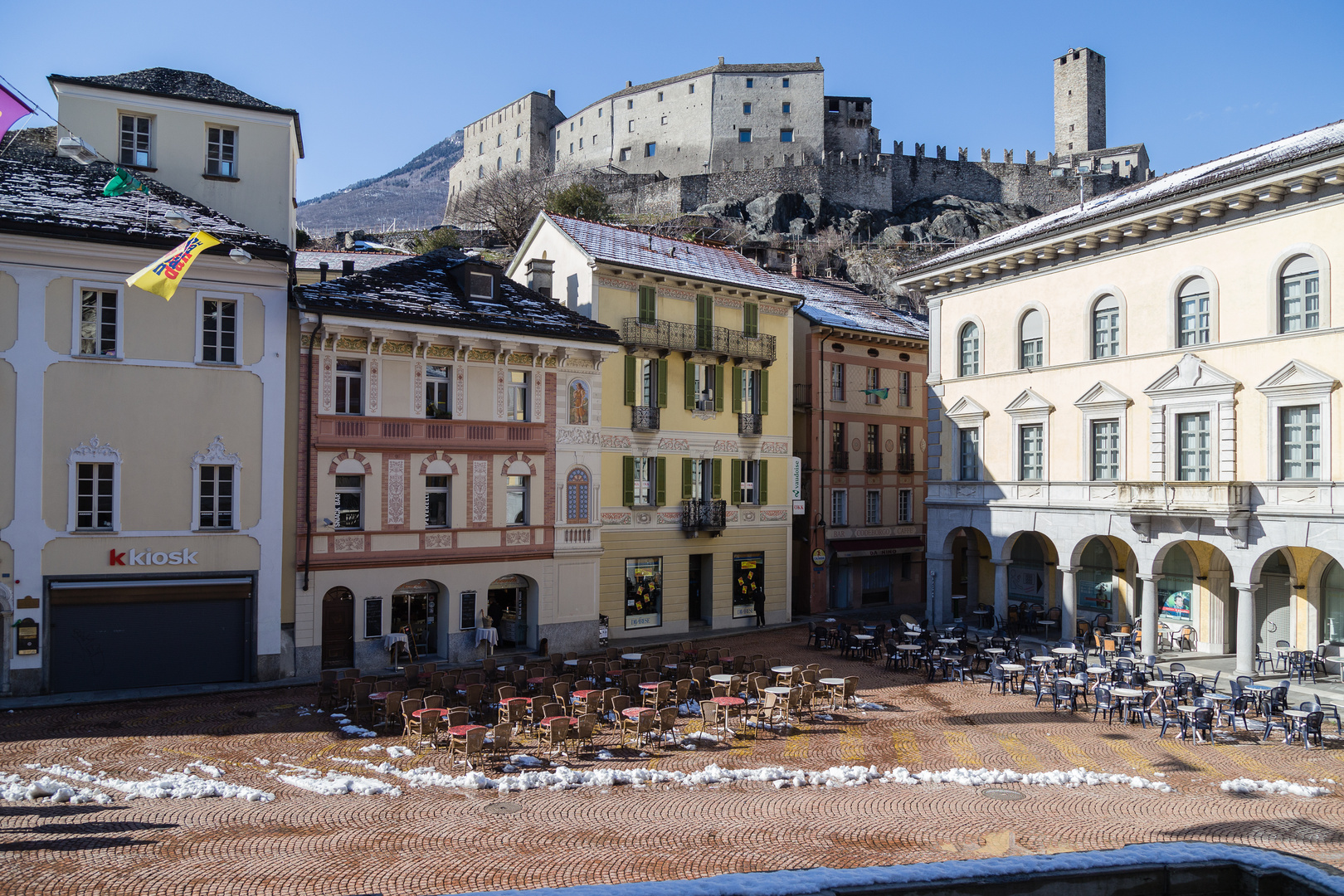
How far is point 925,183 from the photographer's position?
9469 cm

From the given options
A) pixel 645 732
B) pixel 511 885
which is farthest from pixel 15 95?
pixel 645 732

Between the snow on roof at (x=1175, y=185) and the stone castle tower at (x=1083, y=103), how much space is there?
297 ft

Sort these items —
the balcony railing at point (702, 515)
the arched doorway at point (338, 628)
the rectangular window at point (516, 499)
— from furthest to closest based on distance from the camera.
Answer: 1. the balcony railing at point (702, 515)
2. the rectangular window at point (516, 499)
3. the arched doorway at point (338, 628)

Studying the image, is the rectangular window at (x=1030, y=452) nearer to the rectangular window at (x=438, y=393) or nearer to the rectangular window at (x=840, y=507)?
the rectangular window at (x=840, y=507)

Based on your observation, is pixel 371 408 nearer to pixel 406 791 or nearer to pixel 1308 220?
pixel 406 791

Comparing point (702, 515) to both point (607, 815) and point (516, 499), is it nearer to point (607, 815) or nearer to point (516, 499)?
point (516, 499)

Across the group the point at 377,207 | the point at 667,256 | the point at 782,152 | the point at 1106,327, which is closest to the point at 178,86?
the point at 667,256

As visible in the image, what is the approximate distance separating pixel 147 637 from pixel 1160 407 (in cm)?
2629

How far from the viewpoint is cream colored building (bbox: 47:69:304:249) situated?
25.1 m

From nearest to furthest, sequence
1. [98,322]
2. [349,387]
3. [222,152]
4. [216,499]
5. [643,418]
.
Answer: [98,322] → [216,499] → [349,387] → [222,152] → [643,418]

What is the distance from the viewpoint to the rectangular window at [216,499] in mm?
22844

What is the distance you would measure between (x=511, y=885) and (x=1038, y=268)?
25.1 metres

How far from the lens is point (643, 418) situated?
30.9 meters

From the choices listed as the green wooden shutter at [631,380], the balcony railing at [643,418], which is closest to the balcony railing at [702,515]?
the balcony railing at [643,418]
